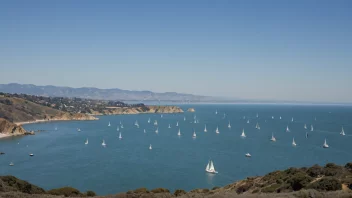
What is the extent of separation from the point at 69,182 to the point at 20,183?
19.1m

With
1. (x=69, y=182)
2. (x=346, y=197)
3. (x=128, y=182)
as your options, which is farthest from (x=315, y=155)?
(x=346, y=197)

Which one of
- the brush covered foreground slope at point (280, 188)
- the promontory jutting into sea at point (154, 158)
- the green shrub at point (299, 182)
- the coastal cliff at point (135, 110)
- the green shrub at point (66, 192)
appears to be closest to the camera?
the brush covered foreground slope at point (280, 188)

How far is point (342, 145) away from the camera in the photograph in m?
66.6

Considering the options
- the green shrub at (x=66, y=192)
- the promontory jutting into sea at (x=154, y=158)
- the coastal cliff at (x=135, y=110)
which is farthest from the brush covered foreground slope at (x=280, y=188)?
the coastal cliff at (x=135, y=110)

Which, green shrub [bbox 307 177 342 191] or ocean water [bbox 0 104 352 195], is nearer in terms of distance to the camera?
green shrub [bbox 307 177 342 191]

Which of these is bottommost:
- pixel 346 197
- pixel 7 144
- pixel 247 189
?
pixel 7 144

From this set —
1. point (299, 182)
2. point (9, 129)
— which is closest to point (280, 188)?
point (299, 182)

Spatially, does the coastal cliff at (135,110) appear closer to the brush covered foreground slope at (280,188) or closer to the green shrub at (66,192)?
the green shrub at (66,192)

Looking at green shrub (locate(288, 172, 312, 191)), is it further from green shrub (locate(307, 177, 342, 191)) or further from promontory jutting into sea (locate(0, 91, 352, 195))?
promontory jutting into sea (locate(0, 91, 352, 195))

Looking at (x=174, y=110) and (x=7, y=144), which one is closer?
(x=7, y=144)

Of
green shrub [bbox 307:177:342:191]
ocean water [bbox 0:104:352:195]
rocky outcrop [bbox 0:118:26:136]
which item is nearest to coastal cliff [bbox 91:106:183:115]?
rocky outcrop [bbox 0:118:26:136]

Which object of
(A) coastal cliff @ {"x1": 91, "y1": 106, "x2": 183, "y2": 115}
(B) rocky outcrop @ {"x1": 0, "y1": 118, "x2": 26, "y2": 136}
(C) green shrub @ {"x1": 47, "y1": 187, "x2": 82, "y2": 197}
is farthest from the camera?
(A) coastal cliff @ {"x1": 91, "y1": 106, "x2": 183, "y2": 115}

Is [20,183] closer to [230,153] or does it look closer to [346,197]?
[346,197]

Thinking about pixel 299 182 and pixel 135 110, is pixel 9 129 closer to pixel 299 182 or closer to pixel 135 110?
pixel 299 182
